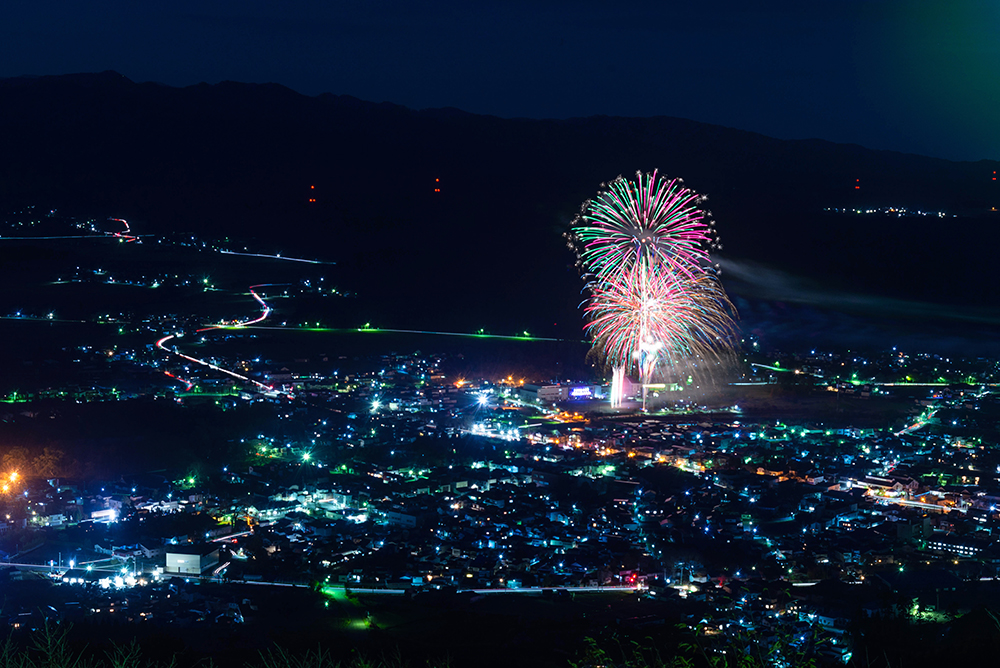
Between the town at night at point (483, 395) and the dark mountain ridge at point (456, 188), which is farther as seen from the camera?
→ the dark mountain ridge at point (456, 188)

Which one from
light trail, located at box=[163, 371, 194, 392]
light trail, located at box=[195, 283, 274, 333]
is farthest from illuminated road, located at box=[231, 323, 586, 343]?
light trail, located at box=[163, 371, 194, 392]

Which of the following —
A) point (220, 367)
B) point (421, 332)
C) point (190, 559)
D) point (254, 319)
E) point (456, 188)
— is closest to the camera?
point (190, 559)

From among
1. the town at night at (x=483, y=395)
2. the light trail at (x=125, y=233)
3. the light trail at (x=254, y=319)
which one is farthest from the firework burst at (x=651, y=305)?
the light trail at (x=125, y=233)

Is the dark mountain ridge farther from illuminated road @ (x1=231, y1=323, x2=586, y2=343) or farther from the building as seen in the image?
the building

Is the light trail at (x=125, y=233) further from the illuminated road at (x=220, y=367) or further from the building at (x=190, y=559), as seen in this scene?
the building at (x=190, y=559)

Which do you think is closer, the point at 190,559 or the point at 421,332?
the point at 190,559

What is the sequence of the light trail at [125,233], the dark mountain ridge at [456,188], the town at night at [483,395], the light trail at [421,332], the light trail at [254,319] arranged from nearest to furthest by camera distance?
1. the town at night at [483,395]
2. the light trail at [254,319]
3. the light trail at [421,332]
4. the dark mountain ridge at [456,188]
5. the light trail at [125,233]

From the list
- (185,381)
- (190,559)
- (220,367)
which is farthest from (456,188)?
(190,559)

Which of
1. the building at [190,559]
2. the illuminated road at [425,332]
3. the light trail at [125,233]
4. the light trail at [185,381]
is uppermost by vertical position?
the light trail at [125,233]

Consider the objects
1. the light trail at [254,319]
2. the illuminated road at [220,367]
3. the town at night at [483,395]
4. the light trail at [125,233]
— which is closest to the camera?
the town at night at [483,395]

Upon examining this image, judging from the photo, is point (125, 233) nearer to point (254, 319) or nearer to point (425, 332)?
point (254, 319)
